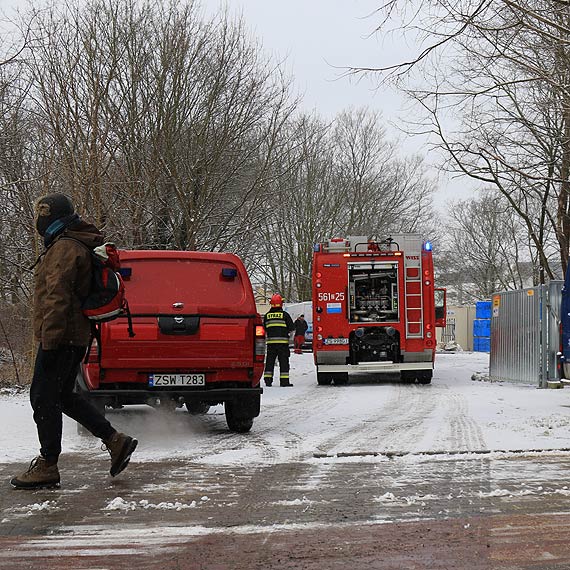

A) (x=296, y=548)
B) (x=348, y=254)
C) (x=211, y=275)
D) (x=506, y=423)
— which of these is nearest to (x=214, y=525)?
(x=296, y=548)

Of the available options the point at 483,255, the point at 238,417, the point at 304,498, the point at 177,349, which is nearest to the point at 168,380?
the point at 177,349

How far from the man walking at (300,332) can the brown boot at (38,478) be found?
28207 millimetres

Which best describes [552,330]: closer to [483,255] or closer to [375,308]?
[375,308]

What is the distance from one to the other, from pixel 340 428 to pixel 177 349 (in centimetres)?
218

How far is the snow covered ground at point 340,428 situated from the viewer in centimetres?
771

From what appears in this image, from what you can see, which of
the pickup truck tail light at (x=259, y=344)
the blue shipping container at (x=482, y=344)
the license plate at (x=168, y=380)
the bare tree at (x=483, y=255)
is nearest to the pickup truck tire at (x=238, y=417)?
the pickup truck tail light at (x=259, y=344)

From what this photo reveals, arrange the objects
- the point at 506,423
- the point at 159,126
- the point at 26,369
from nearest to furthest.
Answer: the point at 506,423
the point at 26,369
the point at 159,126

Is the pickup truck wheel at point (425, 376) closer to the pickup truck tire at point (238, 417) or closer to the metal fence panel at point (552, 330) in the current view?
the metal fence panel at point (552, 330)

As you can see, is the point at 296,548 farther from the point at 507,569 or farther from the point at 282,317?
the point at 282,317

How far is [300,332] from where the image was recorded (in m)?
35.6

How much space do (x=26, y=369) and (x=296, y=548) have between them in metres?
12.8

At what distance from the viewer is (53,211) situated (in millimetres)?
6184

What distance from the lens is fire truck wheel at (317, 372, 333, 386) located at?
1809cm

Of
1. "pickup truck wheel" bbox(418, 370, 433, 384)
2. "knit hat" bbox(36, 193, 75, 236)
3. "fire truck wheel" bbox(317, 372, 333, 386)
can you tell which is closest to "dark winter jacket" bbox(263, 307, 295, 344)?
"fire truck wheel" bbox(317, 372, 333, 386)
